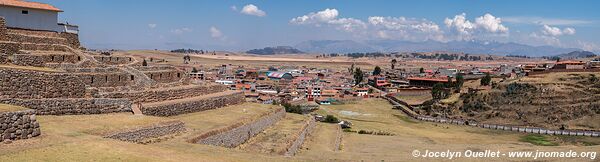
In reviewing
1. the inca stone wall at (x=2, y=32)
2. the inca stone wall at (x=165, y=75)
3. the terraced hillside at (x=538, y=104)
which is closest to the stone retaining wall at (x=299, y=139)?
the inca stone wall at (x=165, y=75)

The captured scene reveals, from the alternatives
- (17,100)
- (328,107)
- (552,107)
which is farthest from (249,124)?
(552,107)

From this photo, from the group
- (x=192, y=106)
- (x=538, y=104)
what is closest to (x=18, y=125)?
(x=192, y=106)

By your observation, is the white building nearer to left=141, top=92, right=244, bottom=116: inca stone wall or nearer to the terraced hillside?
left=141, top=92, right=244, bottom=116: inca stone wall

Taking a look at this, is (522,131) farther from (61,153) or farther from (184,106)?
(61,153)

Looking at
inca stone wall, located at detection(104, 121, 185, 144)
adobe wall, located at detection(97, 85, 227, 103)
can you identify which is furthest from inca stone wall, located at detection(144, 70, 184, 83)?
inca stone wall, located at detection(104, 121, 185, 144)

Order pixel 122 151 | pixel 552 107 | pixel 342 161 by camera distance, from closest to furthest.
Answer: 1. pixel 122 151
2. pixel 342 161
3. pixel 552 107

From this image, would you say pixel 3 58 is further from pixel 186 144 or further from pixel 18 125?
pixel 18 125
